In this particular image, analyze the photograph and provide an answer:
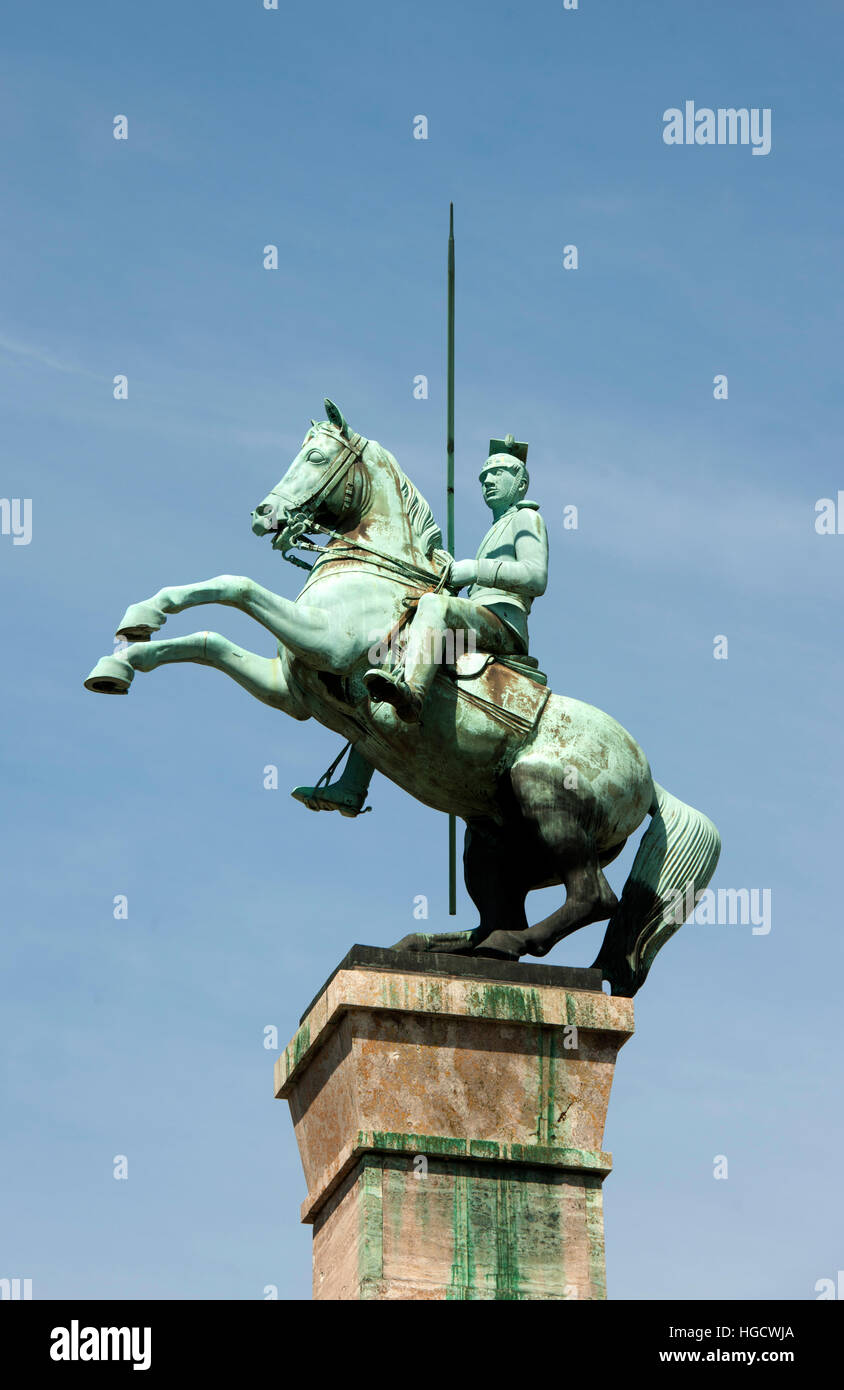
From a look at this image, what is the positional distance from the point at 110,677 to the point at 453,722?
2096 mm

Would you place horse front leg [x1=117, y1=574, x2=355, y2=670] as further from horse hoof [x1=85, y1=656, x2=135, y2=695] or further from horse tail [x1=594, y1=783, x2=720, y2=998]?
horse tail [x1=594, y1=783, x2=720, y2=998]

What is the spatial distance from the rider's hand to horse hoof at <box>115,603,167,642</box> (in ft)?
6.09

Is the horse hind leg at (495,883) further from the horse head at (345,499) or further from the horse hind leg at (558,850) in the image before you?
the horse head at (345,499)

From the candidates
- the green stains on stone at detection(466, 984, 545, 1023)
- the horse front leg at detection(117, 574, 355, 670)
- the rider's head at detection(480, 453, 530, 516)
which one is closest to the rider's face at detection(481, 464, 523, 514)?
the rider's head at detection(480, 453, 530, 516)

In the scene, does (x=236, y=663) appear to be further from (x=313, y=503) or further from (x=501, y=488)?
(x=501, y=488)

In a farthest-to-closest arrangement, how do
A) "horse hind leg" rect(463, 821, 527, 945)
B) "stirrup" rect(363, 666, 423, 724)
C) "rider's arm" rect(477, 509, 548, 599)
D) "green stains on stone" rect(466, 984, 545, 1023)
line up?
"horse hind leg" rect(463, 821, 527, 945) → "rider's arm" rect(477, 509, 548, 599) → "stirrup" rect(363, 666, 423, 724) → "green stains on stone" rect(466, 984, 545, 1023)

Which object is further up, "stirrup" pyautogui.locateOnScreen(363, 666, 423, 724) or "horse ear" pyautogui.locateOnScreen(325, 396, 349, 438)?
"horse ear" pyautogui.locateOnScreen(325, 396, 349, 438)

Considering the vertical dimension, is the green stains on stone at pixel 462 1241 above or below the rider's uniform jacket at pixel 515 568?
below

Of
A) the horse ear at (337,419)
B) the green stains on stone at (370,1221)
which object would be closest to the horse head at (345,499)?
the horse ear at (337,419)

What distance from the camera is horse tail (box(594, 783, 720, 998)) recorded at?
14.9 metres

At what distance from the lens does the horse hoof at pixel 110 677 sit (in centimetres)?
1424

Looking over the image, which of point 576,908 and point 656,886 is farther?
point 656,886

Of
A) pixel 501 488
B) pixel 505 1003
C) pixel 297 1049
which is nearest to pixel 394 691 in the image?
pixel 505 1003

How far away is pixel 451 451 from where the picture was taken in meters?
16.2
